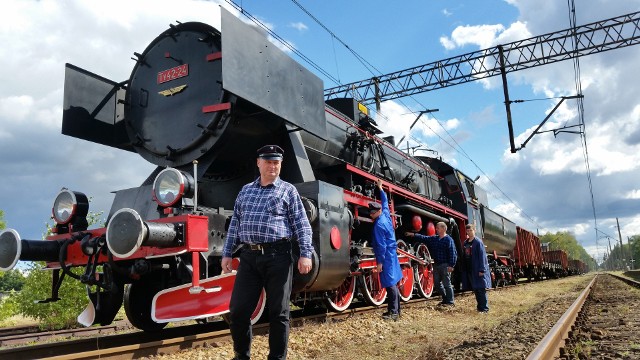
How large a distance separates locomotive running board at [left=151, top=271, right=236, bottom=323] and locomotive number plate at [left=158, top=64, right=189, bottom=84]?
106 inches

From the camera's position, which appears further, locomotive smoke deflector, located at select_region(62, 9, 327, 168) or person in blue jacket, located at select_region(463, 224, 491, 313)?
person in blue jacket, located at select_region(463, 224, 491, 313)

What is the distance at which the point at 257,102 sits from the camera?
4.93 m

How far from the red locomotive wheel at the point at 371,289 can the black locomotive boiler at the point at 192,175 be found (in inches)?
1.6

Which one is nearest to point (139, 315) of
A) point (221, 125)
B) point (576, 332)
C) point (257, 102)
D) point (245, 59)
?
point (221, 125)

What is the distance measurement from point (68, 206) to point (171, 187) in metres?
1.44

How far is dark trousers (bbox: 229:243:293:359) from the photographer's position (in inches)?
125

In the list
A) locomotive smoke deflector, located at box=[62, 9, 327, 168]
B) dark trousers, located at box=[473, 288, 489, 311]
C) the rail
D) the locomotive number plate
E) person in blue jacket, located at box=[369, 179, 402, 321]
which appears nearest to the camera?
the rail

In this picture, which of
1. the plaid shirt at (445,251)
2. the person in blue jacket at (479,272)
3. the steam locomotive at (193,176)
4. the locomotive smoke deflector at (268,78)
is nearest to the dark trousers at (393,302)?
the steam locomotive at (193,176)

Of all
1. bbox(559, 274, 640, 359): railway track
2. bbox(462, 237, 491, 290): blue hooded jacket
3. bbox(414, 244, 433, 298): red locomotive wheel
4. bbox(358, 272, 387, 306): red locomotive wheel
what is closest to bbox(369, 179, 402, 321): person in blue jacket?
bbox(358, 272, 387, 306): red locomotive wheel

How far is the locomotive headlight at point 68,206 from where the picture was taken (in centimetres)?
512

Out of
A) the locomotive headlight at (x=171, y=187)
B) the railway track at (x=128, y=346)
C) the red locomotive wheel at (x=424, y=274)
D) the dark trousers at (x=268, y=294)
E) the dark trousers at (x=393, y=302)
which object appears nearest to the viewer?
the dark trousers at (x=268, y=294)

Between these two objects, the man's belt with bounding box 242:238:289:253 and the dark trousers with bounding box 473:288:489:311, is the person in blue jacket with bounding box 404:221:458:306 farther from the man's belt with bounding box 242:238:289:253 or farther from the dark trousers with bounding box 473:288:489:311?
the man's belt with bounding box 242:238:289:253

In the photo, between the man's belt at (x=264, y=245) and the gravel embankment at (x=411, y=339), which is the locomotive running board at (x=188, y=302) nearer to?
the gravel embankment at (x=411, y=339)

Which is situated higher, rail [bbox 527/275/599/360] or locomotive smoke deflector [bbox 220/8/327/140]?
locomotive smoke deflector [bbox 220/8/327/140]
